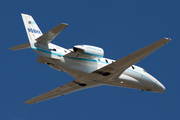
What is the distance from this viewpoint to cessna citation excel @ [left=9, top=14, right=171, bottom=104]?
2534 centimetres

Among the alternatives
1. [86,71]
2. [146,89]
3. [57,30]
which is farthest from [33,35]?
[146,89]

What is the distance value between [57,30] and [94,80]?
7.12 m

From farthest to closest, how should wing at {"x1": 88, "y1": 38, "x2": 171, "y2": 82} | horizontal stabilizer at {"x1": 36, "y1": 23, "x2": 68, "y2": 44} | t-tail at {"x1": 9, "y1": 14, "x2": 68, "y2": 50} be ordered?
wing at {"x1": 88, "y1": 38, "x2": 171, "y2": 82}, t-tail at {"x1": 9, "y1": 14, "x2": 68, "y2": 50}, horizontal stabilizer at {"x1": 36, "y1": 23, "x2": 68, "y2": 44}

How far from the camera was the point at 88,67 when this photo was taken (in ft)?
90.2

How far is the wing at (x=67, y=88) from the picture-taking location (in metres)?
29.7

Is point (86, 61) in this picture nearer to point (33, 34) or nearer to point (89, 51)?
point (89, 51)

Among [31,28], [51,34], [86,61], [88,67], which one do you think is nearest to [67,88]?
[88,67]

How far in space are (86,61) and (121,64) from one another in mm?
2838

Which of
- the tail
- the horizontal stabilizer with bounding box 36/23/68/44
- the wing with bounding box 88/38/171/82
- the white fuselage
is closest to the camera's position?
the horizontal stabilizer with bounding box 36/23/68/44

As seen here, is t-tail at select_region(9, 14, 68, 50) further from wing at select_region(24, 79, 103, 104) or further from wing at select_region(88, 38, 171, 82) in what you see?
wing at select_region(24, 79, 103, 104)

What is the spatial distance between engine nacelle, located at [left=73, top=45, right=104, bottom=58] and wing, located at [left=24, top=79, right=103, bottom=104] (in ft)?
11.2

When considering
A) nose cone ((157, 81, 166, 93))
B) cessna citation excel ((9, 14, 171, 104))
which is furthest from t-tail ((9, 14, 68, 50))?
nose cone ((157, 81, 166, 93))

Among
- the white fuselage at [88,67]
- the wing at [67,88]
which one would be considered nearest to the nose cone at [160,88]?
the white fuselage at [88,67]

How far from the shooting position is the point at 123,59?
85.8 ft
